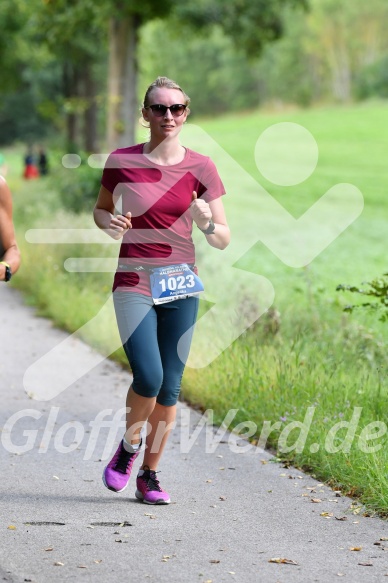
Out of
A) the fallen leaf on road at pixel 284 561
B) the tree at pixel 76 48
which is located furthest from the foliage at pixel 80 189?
the fallen leaf on road at pixel 284 561

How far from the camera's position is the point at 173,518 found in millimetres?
5773

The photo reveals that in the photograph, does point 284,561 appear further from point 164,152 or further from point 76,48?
point 76,48

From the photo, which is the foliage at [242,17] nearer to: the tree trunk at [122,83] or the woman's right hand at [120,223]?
the tree trunk at [122,83]

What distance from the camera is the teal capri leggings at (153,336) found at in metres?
5.72

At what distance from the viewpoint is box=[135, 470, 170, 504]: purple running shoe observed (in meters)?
6.03

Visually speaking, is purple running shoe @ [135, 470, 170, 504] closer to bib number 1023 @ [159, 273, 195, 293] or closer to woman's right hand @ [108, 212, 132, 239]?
bib number 1023 @ [159, 273, 195, 293]

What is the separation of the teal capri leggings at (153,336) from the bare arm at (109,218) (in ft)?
1.08

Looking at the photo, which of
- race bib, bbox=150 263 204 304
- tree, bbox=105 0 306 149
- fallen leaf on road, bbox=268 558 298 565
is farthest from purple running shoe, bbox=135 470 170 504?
tree, bbox=105 0 306 149

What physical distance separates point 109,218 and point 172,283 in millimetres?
466

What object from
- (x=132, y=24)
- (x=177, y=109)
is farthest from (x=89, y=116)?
(x=177, y=109)

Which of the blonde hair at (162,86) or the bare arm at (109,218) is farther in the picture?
the blonde hair at (162,86)

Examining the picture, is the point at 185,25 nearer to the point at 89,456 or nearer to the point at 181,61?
the point at 89,456

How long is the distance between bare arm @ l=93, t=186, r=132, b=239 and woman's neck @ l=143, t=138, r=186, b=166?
28 centimetres

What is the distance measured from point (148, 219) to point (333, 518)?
172cm
